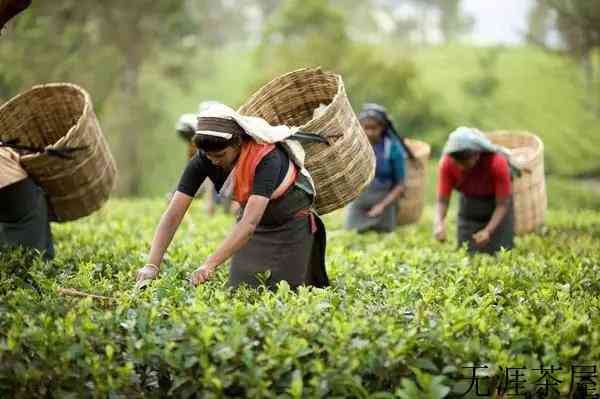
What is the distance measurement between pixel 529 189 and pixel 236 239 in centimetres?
486

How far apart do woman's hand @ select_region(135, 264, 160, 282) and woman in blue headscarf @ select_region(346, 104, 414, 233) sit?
12.1 ft

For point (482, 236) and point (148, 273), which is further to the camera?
point (482, 236)

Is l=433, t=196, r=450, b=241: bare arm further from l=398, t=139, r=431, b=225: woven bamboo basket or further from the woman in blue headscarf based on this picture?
l=398, t=139, r=431, b=225: woven bamboo basket

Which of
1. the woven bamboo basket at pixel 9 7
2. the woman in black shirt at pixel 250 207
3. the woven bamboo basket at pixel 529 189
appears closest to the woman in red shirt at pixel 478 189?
the woven bamboo basket at pixel 529 189

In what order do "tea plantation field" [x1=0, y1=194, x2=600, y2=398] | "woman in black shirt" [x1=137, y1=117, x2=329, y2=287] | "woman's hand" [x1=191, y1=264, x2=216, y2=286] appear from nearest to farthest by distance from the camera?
"tea plantation field" [x1=0, y1=194, x2=600, y2=398] → "woman's hand" [x1=191, y1=264, x2=216, y2=286] → "woman in black shirt" [x1=137, y1=117, x2=329, y2=287]

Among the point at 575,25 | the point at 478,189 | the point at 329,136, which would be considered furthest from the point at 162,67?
the point at 329,136

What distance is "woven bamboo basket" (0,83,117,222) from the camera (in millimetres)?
5832

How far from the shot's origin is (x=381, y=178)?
27.8ft

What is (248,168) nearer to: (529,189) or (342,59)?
(529,189)

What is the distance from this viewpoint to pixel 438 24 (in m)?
50.5

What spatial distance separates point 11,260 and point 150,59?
66.7 ft

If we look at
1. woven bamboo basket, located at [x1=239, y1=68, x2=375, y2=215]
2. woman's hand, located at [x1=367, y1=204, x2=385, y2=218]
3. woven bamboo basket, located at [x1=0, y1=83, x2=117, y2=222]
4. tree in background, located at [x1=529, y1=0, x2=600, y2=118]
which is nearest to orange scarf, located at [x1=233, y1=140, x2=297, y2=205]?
woven bamboo basket, located at [x1=239, y1=68, x2=375, y2=215]

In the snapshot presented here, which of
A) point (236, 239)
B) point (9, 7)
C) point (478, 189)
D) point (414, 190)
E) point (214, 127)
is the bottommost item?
point (414, 190)

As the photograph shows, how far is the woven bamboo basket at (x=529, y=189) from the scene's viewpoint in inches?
312
